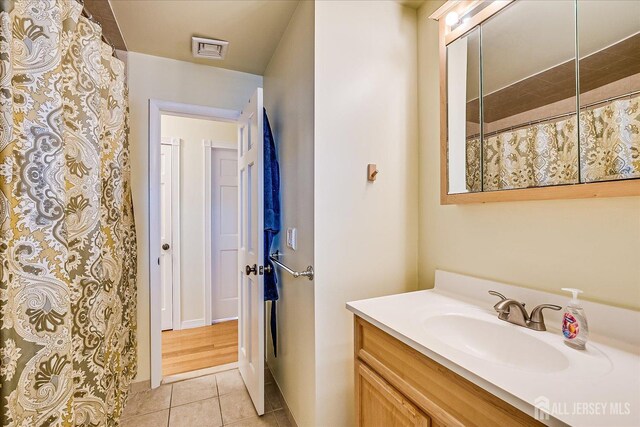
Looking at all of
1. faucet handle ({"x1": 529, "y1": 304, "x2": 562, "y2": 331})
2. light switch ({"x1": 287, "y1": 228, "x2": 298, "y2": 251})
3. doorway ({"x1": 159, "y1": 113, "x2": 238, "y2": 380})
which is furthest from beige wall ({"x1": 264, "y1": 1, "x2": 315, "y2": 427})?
doorway ({"x1": 159, "y1": 113, "x2": 238, "y2": 380})

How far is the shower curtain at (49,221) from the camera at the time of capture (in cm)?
80

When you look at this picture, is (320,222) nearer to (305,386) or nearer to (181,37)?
(305,386)

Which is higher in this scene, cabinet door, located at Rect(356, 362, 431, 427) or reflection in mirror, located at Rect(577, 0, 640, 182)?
reflection in mirror, located at Rect(577, 0, 640, 182)

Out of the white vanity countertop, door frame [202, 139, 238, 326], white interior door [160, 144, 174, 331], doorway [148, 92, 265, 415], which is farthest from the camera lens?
door frame [202, 139, 238, 326]

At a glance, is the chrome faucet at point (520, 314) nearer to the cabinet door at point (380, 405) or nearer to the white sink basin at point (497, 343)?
the white sink basin at point (497, 343)

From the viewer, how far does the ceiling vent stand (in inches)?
74.5

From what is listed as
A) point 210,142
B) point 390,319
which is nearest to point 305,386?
point 390,319

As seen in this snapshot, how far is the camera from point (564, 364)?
30.5 inches

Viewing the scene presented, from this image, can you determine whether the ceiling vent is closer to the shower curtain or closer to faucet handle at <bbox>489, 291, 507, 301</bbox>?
the shower curtain

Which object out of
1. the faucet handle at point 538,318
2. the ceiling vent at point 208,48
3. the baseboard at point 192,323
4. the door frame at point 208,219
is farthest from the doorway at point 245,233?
the faucet handle at point 538,318

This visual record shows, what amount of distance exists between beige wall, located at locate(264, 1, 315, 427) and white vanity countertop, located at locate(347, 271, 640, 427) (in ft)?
1.48

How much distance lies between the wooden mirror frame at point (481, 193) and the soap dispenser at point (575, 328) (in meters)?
0.32

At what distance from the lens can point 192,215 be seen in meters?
3.07

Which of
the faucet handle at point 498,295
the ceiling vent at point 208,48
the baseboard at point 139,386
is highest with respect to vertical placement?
the ceiling vent at point 208,48
